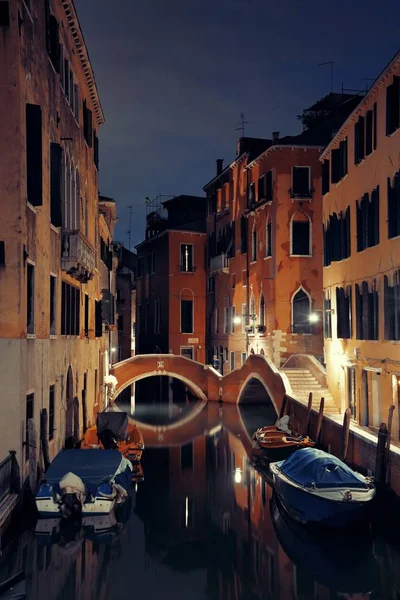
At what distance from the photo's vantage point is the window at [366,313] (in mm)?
18375

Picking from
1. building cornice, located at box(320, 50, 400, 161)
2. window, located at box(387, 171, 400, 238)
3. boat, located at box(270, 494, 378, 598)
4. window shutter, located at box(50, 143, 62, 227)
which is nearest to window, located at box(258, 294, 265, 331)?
building cornice, located at box(320, 50, 400, 161)

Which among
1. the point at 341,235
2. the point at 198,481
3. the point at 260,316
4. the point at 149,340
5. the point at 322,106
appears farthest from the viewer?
the point at 149,340

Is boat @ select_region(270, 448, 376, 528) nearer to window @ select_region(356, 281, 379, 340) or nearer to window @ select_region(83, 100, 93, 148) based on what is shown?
window @ select_region(356, 281, 379, 340)

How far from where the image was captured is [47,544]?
12414 millimetres

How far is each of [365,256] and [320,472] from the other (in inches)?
282

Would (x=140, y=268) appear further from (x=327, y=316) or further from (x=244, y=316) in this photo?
(x=327, y=316)

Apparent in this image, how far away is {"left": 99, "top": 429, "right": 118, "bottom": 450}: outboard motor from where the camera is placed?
19.3m

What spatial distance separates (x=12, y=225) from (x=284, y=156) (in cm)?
1920

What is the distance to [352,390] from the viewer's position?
69.2 feet

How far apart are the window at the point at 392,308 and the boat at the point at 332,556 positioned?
5.12 meters

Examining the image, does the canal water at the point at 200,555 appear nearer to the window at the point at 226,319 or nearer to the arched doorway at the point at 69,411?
the arched doorway at the point at 69,411

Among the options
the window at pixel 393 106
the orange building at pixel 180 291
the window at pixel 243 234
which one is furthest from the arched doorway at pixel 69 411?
the orange building at pixel 180 291

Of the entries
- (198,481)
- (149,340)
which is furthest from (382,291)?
(149,340)

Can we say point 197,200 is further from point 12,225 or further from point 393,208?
point 12,225
